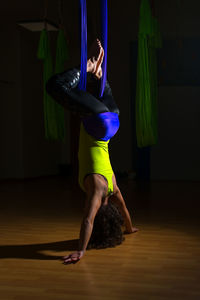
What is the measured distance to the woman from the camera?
2574 millimetres

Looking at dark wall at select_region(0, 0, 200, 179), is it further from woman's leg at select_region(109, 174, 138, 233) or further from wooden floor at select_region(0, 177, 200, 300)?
woman's leg at select_region(109, 174, 138, 233)

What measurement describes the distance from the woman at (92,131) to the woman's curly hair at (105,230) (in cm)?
11

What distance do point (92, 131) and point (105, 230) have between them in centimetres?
71

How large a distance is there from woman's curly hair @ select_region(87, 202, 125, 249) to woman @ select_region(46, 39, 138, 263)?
0.36 feet

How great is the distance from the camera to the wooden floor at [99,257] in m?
2.09

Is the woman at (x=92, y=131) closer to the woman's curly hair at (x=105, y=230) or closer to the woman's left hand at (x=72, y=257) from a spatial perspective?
the woman's left hand at (x=72, y=257)

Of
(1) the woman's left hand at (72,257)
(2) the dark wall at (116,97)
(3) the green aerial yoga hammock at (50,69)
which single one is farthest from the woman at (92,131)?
(2) the dark wall at (116,97)

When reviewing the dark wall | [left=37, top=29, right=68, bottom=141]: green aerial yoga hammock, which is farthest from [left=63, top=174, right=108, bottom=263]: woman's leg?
the dark wall

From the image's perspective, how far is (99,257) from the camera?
8.92 feet

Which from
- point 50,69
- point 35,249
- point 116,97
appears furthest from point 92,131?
point 116,97

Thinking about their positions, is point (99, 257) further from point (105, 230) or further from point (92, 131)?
point (92, 131)

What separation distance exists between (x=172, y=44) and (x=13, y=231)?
5.82m

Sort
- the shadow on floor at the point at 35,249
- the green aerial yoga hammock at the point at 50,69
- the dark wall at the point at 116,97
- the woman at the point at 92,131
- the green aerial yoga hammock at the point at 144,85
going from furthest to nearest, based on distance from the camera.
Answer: the dark wall at the point at 116,97 → the green aerial yoga hammock at the point at 50,69 → the green aerial yoga hammock at the point at 144,85 → the shadow on floor at the point at 35,249 → the woman at the point at 92,131

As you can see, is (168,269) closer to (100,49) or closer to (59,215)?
(100,49)
